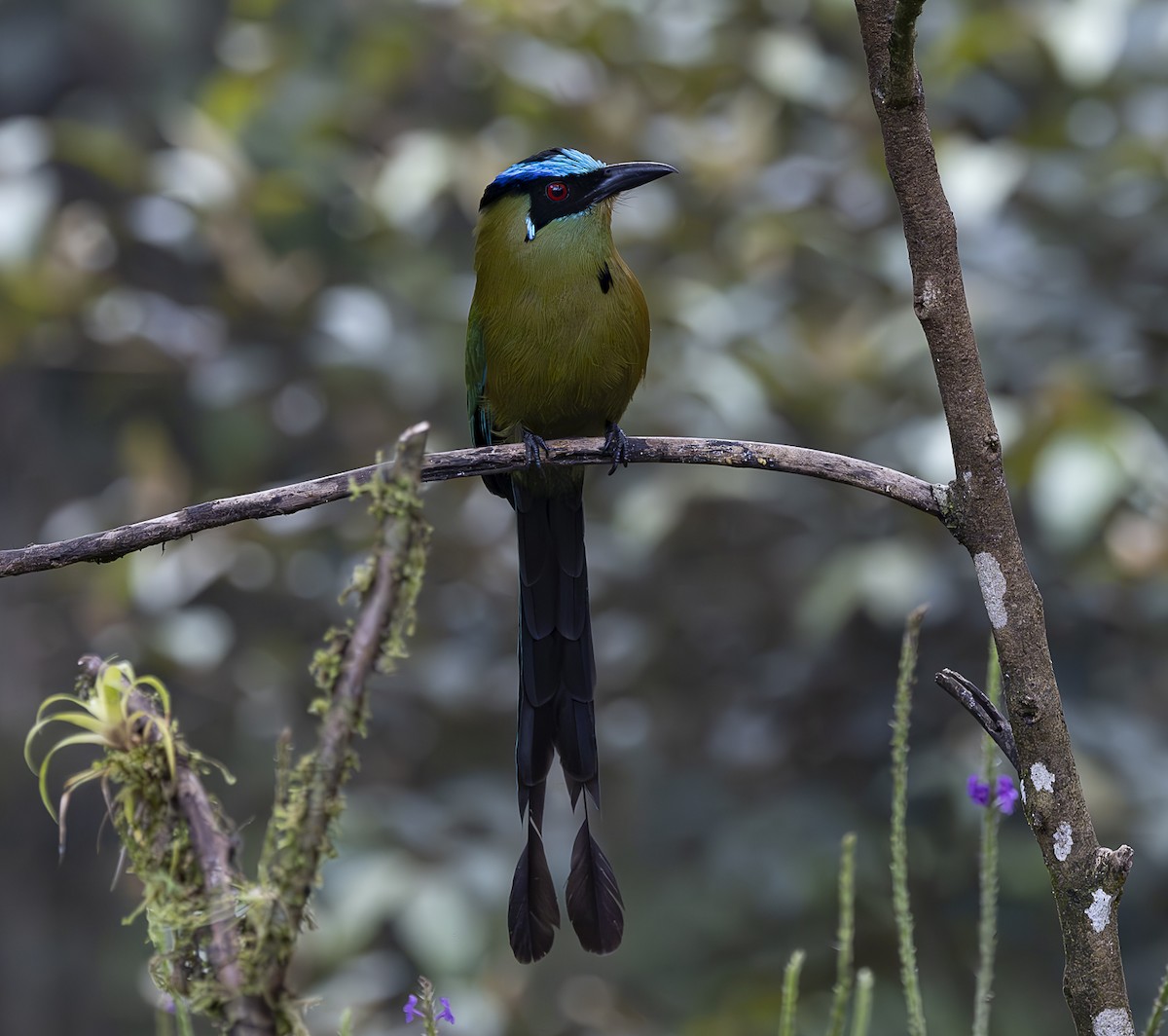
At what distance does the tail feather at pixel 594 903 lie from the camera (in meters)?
1.27

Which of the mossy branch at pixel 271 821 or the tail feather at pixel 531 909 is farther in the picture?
the tail feather at pixel 531 909

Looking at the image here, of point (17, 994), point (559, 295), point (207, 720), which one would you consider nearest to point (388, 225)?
point (559, 295)

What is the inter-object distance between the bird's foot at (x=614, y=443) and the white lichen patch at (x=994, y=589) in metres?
0.51

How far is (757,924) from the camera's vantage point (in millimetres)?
2326

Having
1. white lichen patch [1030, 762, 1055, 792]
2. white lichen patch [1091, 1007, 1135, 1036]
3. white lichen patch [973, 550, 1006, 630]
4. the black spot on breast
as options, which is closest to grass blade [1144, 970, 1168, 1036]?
white lichen patch [1091, 1007, 1135, 1036]

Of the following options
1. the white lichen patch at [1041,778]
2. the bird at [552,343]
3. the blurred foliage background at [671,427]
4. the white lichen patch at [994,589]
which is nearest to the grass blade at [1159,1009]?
the white lichen patch at [1041,778]

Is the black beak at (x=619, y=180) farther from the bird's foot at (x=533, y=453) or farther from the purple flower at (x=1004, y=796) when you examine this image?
the purple flower at (x=1004, y=796)

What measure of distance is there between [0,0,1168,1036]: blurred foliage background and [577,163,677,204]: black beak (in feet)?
1.31

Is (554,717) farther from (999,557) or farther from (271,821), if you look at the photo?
(271,821)

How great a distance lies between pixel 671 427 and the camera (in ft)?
8.02

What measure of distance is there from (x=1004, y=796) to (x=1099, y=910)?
224 millimetres

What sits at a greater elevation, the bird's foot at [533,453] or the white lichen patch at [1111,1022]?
the bird's foot at [533,453]

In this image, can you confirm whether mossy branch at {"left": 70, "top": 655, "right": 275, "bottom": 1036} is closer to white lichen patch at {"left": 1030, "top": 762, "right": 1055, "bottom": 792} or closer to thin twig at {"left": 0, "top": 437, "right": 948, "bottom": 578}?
thin twig at {"left": 0, "top": 437, "right": 948, "bottom": 578}

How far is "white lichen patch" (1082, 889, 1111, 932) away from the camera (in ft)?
2.94
